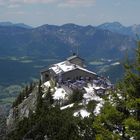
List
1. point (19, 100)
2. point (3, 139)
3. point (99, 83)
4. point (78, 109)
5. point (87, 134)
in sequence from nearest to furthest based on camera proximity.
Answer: point (3, 139)
point (87, 134)
point (78, 109)
point (99, 83)
point (19, 100)

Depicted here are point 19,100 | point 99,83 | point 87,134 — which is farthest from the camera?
point 19,100

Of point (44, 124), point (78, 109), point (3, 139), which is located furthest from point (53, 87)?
point (3, 139)

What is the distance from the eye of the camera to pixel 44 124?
172 ft

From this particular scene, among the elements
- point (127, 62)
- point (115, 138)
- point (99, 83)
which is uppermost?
point (127, 62)

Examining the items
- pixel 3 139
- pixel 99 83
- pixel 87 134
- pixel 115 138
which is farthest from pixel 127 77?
pixel 99 83

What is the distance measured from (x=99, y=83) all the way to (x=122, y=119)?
88.1 m

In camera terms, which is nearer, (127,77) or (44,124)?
(127,77)

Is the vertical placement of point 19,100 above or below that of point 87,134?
below

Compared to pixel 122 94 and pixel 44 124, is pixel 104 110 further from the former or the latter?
pixel 44 124

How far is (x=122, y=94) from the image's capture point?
26.8m

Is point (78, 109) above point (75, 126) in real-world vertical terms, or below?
below

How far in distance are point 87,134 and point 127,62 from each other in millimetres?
24845

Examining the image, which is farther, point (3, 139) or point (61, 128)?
point (61, 128)

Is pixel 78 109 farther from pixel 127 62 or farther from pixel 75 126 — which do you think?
pixel 127 62
